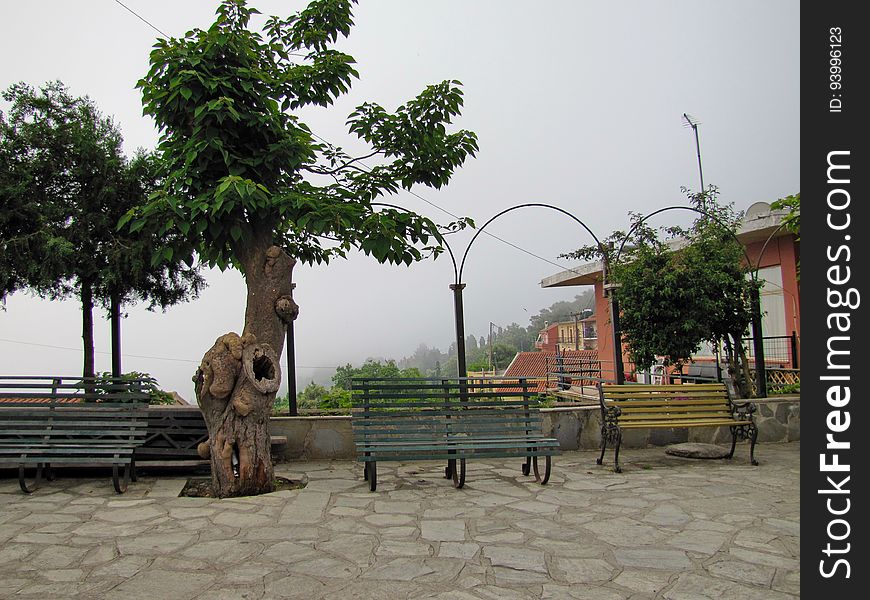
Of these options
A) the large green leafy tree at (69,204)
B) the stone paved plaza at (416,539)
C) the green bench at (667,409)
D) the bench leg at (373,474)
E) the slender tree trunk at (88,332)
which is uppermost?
the large green leafy tree at (69,204)

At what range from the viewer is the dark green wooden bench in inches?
224

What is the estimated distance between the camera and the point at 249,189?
497 centimetres

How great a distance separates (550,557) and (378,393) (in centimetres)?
259

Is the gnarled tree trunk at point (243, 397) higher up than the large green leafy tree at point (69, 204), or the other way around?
the large green leafy tree at point (69, 204)

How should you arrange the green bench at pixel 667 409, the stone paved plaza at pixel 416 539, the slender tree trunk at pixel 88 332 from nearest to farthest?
the stone paved plaza at pixel 416 539, the green bench at pixel 667 409, the slender tree trunk at pixel 88 332

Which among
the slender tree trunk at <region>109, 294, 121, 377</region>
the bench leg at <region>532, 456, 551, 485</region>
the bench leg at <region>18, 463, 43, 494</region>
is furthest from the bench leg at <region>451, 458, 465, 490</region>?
the slender tree trunk at <region>109, 294, 121, 377</region>

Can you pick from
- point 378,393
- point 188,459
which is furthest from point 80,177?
point 378,393

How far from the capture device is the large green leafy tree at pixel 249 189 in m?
5.35

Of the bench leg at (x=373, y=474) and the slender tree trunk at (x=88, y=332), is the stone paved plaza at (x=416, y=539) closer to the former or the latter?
the bench leg at (x=373, y=474)

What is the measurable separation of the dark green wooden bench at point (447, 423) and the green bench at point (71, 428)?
1.98 meters

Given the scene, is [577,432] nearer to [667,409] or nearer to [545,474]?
[667,409]

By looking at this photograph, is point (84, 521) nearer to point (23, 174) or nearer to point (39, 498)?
point (39, 498)

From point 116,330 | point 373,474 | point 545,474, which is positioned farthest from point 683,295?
point 116,330

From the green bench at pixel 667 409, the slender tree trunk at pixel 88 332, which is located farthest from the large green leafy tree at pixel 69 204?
the green bench at pixel 667 409
